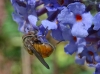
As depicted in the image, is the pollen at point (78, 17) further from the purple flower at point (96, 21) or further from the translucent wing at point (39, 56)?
the translucent wing at point (39, 56)

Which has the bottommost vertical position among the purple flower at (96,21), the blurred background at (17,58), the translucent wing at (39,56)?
the blurred background at (17,58)

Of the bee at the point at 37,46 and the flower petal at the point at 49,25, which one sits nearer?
the flower petal at the point at 49,25

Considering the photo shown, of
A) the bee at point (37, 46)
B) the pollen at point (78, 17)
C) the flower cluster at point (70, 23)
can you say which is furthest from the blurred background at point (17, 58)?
the pollen at point (78, 17)

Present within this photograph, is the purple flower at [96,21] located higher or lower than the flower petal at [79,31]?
higher

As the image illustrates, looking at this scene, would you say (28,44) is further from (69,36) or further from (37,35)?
(69,36)

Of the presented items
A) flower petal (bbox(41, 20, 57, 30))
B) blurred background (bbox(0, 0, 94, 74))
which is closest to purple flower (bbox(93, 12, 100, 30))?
flower petal (bbox(41, 20, 57, 30))

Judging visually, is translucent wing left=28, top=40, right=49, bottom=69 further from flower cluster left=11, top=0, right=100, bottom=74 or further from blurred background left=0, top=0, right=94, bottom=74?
blurred background left=0, top=0, right=94, bottom=74

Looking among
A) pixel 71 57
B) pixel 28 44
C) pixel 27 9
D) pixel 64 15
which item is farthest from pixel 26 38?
pixel 71 57

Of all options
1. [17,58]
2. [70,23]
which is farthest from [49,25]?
[17,58]
